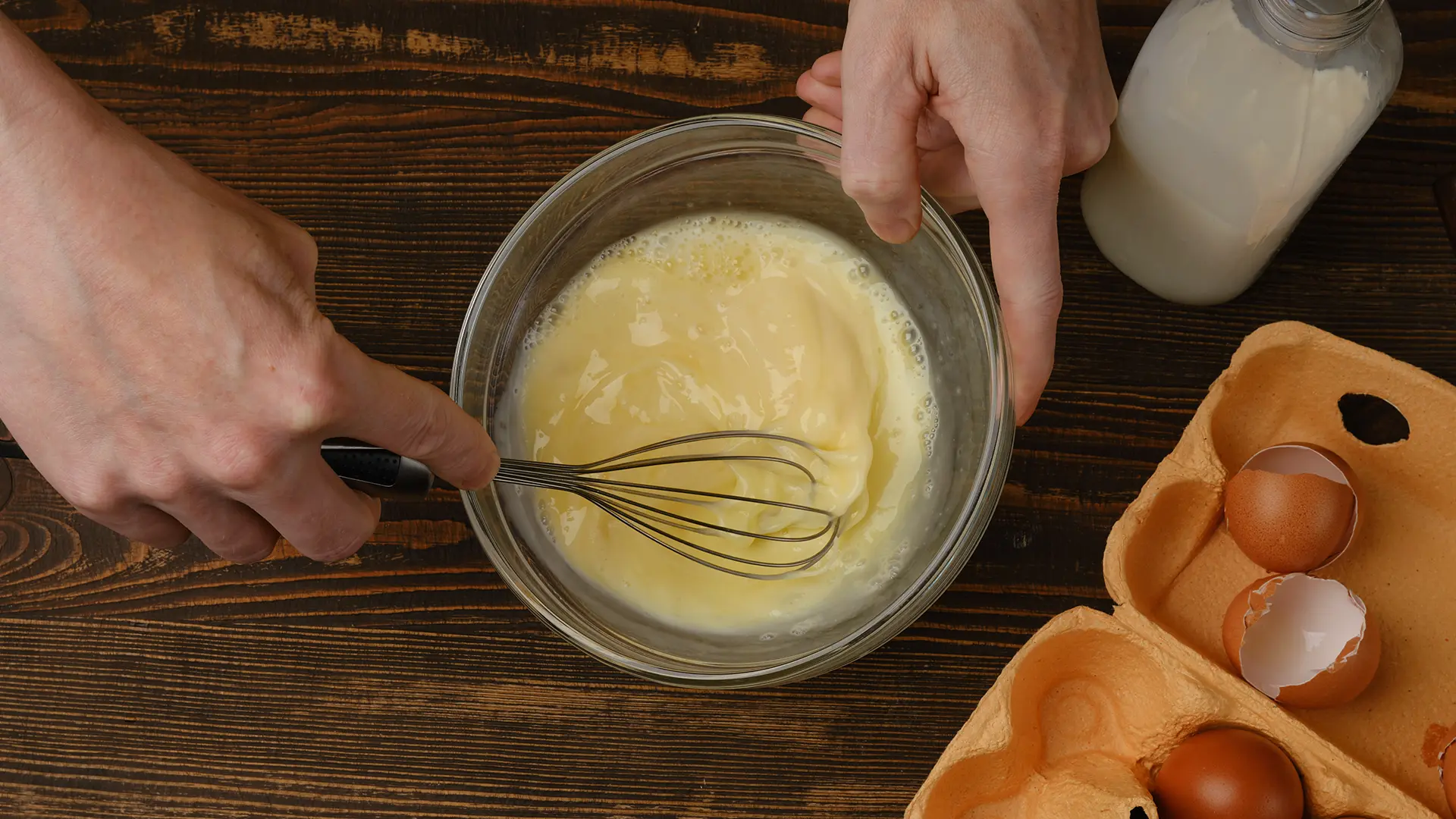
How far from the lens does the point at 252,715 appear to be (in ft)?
4.00

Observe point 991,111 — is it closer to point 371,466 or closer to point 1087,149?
point 1087,149

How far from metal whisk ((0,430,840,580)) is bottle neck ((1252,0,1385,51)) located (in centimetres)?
61

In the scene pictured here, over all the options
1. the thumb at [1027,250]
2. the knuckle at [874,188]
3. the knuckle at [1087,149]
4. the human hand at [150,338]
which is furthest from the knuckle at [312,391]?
the knuckle at [1087,149]

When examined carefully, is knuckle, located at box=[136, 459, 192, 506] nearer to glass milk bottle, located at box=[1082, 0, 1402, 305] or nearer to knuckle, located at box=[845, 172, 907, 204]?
knuckle, located at box=[845, 172, 907, 204]

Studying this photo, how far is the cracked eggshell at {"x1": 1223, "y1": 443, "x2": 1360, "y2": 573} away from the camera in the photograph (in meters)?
1.05

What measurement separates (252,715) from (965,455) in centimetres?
91

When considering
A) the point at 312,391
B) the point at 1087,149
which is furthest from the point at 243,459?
the point at 1087,149

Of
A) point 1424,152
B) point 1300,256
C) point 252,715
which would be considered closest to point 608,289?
point 252,715

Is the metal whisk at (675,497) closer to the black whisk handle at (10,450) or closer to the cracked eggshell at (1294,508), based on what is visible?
the cracked eggshell at (1294,508)

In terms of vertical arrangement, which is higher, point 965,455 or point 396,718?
point 965,455

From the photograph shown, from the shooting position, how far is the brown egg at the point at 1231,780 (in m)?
0.99

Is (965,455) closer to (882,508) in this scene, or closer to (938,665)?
(882,508)

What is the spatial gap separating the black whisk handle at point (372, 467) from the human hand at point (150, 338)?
0.05 metres

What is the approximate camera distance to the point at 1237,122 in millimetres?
1011
